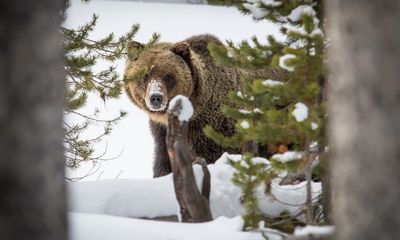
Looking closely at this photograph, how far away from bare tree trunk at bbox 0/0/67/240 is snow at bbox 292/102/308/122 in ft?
9.27

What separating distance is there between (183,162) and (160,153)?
382cm

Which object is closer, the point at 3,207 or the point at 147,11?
the point at 3,207

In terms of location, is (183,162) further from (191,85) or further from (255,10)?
(191,85)

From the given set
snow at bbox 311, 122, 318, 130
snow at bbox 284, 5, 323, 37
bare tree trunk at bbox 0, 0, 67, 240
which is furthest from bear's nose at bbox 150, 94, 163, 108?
bare tree trunk at bbox 0, 0, 67, 240

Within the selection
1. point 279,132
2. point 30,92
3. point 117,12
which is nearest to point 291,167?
point 279,132

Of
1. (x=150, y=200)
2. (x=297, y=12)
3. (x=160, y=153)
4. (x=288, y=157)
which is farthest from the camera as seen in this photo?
(x=160, y=153)

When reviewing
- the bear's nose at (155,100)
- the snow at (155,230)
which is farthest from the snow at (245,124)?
the bear's nose at (155,100)

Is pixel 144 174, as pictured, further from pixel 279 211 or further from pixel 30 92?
pixel 30 92

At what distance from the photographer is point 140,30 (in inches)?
1499

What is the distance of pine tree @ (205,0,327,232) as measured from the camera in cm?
533

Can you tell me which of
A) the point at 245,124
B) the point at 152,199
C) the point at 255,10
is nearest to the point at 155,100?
the point at 152,199

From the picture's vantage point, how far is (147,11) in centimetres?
4956

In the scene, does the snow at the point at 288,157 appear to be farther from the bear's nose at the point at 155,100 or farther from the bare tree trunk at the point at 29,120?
the bear's nose at the point at 155,100

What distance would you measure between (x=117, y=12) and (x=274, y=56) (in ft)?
141
